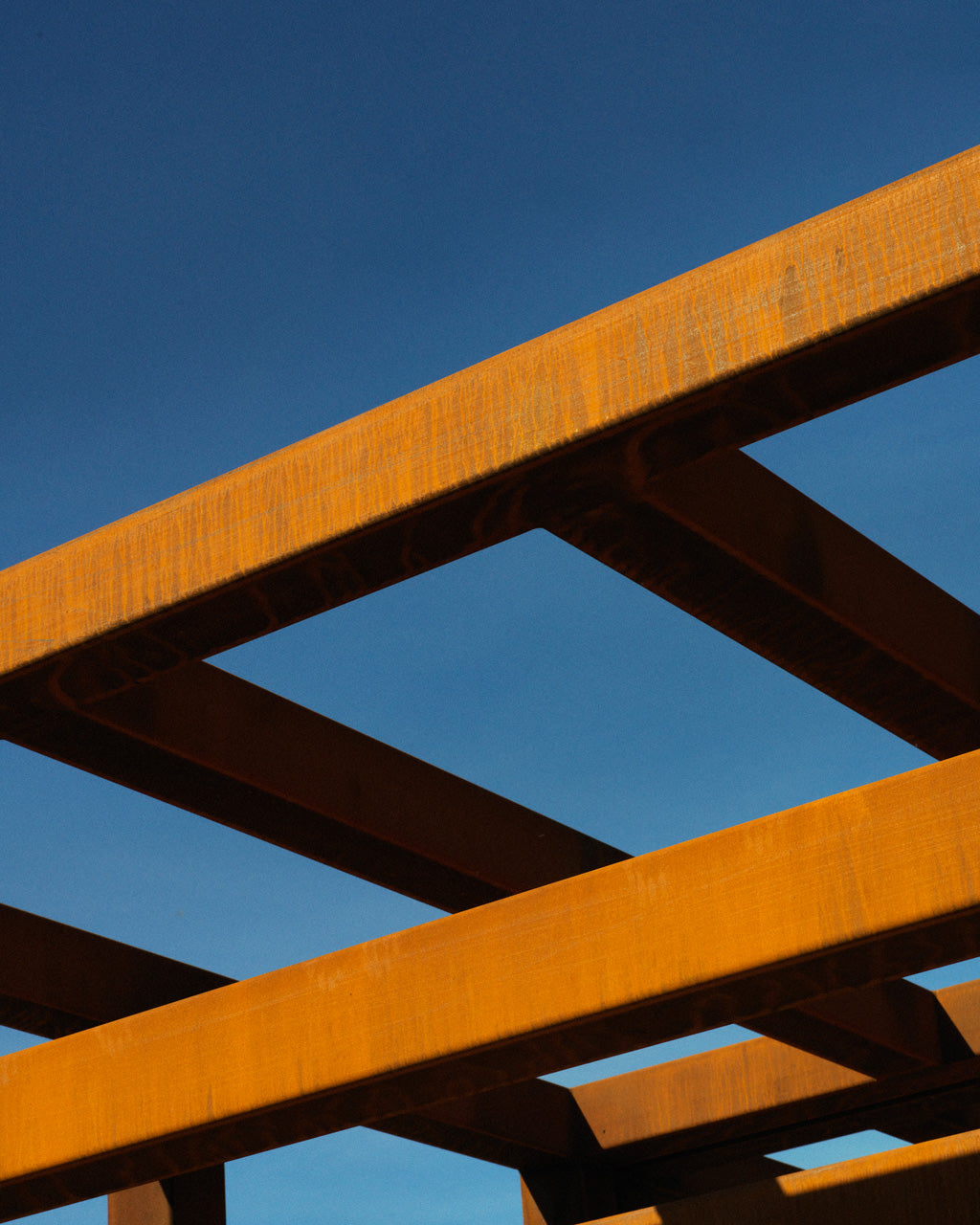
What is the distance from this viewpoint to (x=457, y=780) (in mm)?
7387

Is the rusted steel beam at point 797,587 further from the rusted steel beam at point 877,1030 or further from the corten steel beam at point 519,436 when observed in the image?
the rusted steel beam at point 877,1030

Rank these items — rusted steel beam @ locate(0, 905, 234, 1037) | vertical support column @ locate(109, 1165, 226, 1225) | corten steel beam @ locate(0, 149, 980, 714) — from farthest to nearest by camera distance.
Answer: vertical support column @ locate(109, 1165, 226, 1225) < rusted steel beam @ locate(0, 905, 234, 1037) < corten steel beam @ locate(0, 149, 980, 714)

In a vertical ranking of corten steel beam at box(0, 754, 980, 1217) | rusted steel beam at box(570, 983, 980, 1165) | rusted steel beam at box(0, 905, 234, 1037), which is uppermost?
rusted steel beam at box(0, 905, 234, 1037)

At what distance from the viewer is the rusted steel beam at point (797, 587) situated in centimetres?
503

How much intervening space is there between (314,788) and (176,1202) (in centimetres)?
348

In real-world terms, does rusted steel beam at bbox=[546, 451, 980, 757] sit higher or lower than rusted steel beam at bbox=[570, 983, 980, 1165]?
higher

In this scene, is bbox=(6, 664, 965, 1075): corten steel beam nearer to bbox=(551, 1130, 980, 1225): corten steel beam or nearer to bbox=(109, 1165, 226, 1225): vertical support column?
bbox=(551, 1130, 980, 1225): corten steel beam

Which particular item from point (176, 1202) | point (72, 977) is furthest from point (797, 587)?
point (176, 1202)

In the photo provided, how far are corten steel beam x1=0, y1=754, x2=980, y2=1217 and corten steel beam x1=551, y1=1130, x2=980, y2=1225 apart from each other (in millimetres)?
1716

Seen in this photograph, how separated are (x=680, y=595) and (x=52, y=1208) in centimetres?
358

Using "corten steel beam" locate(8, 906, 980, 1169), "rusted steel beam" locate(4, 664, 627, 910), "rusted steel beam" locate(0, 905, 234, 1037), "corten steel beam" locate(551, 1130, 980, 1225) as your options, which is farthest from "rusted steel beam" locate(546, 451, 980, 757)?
"rusted steel beam" locate(0, 905, 234, 1037)

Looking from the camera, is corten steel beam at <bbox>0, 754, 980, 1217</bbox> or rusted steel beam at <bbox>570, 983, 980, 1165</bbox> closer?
corten steel beam at <bbox>0, 754, 980, 1217</bbox>

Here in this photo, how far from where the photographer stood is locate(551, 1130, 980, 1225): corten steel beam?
575 cm

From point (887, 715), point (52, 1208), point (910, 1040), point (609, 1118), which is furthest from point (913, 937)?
point (609, 1118)
